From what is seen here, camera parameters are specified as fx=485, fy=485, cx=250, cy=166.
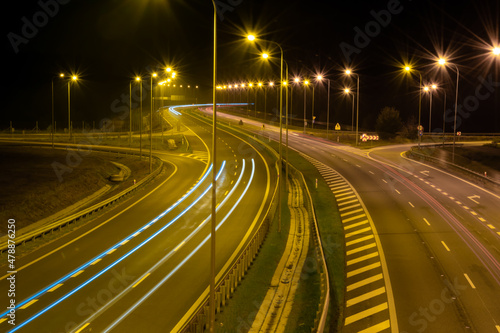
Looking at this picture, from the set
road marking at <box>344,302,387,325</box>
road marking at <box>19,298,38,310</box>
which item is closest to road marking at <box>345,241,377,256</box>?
road marking at <box>344,302,387,325</box>

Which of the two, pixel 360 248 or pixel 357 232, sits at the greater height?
pixel 357 232

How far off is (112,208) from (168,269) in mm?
13633

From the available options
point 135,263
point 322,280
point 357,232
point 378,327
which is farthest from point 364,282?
point 135,263

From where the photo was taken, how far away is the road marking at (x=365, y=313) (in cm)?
1703

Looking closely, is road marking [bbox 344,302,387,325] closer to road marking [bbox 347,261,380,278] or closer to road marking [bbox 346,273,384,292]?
road marking [bbox 346,273,384,292]

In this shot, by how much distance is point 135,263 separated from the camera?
2200 cm

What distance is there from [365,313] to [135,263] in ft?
34.2

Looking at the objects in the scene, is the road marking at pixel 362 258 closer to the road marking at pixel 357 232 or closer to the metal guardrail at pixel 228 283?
the road marking at pixel 357 232

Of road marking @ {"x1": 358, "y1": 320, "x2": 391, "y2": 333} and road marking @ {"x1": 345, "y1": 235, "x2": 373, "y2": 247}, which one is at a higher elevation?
road marking @ {"x1": 345, "y1": 235, "x2": 373, "y2": 247}

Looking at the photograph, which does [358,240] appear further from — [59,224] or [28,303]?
[28,303]

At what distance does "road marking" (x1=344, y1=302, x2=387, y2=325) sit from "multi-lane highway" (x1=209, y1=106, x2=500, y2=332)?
0.12 feet

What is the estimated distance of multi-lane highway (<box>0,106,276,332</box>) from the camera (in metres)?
16.2

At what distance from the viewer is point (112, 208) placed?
3350 cm

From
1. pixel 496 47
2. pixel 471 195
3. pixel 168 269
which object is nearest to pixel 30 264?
pixel 168 269
